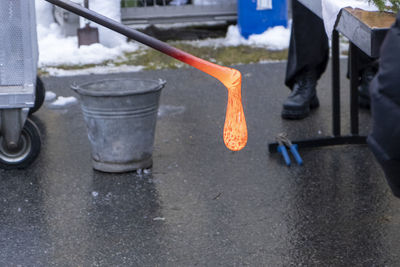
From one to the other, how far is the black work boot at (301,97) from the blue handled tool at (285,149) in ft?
2.19

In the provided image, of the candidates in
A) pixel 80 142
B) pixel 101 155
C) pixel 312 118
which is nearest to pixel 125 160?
pixel 101 155

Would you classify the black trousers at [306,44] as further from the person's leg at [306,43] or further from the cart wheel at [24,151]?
the cart wheel at [24,151]

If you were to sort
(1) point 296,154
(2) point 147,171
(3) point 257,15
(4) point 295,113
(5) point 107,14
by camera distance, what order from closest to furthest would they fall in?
(2) point 147,171, (1) point 296,154, (4) point 295,113, (5) point 107,14, (3) point 257,15

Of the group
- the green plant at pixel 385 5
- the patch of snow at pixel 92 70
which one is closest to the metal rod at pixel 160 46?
the green plant at pixel 385 5

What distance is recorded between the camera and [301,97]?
468 cm

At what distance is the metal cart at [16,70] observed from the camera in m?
3.45

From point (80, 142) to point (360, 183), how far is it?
1.78 metres

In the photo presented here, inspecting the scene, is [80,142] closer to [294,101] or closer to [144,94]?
[144,94]

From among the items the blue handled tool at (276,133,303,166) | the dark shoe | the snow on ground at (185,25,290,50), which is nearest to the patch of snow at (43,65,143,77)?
the snow on ground at (185,25,290,50)

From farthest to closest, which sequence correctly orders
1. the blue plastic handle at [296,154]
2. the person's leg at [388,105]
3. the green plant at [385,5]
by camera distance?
the blue plastic handle at [296,154], the green plant at [385,5], the person's leg at [388,105]

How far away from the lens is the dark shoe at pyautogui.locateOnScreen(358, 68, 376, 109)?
190 inches

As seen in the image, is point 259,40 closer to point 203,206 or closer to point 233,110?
point 203,206

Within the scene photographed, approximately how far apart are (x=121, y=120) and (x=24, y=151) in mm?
638

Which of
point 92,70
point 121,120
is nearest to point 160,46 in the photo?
point 121,120
